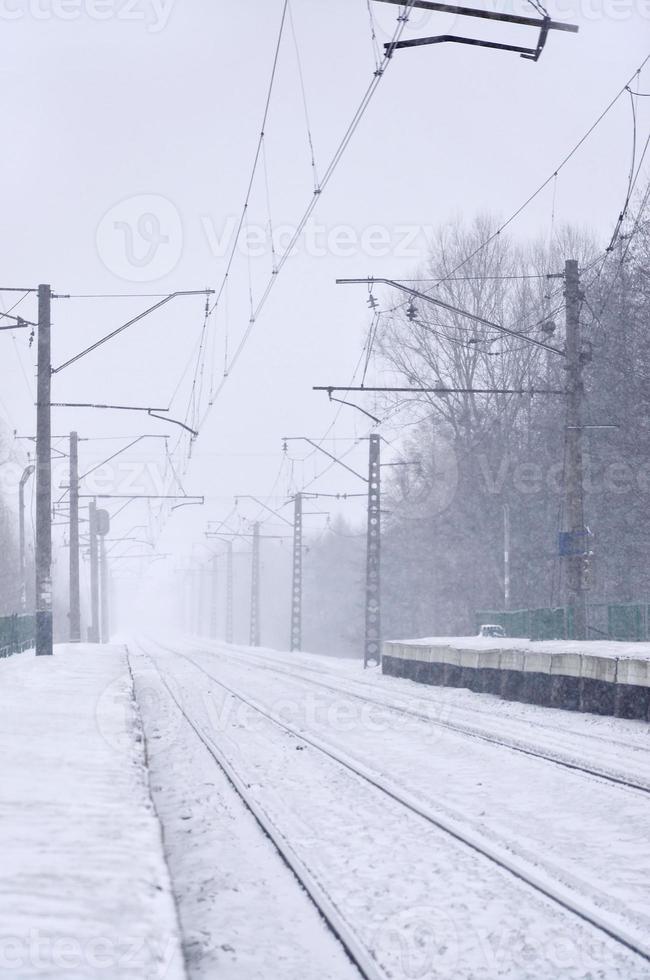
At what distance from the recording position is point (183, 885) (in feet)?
24.7

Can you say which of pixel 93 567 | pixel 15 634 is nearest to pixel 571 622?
pixel 15 634

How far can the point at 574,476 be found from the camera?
78.9ft

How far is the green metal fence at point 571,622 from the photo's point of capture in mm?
28297

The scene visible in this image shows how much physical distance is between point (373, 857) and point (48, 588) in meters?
20.5

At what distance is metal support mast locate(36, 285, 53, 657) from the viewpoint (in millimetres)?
27828

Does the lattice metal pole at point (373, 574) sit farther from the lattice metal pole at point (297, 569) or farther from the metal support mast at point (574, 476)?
the lattice metal pole at point (297, 569)

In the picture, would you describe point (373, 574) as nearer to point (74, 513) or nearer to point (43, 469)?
→ point (74, 513)

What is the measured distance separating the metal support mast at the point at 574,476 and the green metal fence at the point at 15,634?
65.1ft

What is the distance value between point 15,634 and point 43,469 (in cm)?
1368

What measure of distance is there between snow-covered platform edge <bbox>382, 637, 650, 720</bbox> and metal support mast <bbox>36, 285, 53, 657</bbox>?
8892 millimetres

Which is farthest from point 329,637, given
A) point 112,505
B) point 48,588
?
point 48,588

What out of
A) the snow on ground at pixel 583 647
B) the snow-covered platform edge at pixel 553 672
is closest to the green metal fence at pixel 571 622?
the snow on ground at pixel 583 647

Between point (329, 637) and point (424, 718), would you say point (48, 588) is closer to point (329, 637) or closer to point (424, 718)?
point (424, 718)

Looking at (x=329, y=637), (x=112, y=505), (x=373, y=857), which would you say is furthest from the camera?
(x=329, y=637)
